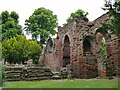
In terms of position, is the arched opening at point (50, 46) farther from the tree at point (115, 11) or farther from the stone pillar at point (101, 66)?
the tree at point (115, 11)

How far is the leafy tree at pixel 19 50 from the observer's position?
112 ft

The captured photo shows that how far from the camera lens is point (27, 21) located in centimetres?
4881

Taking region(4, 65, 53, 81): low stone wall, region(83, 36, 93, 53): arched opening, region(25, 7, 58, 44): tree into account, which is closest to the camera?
region(4, 65, 53, 81): low stone wall

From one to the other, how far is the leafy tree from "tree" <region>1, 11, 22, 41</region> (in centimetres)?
972

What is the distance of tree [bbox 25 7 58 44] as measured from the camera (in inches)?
1863

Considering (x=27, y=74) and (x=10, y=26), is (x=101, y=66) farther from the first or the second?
(x=10, y=26)

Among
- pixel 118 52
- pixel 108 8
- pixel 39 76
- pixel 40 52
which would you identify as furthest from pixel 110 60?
pixel 40 52

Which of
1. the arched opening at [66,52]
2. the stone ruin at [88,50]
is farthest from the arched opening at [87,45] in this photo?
the arched opening at [66,52]

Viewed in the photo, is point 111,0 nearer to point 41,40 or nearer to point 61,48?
point 61,48

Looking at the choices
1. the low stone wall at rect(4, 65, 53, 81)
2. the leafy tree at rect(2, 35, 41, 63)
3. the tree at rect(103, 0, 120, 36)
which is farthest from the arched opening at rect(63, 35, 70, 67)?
the tree at rect(103, 0, 120, 36)

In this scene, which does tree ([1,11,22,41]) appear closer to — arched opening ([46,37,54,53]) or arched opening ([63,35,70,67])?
arched opening ([46,37,54,53])

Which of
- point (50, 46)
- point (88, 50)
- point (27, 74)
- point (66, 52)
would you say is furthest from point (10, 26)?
point (27, 74)

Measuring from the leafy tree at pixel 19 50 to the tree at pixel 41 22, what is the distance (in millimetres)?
11345

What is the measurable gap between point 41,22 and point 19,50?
15.0m
